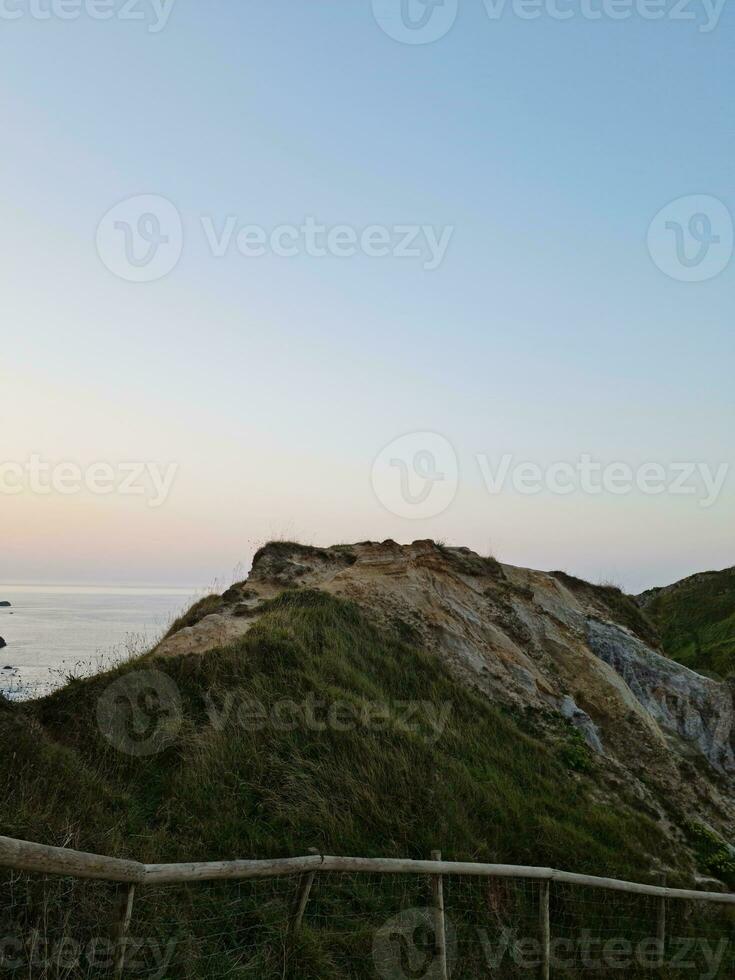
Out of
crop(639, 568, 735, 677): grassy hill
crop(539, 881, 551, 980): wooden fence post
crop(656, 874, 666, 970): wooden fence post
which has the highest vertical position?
crop(639, 568, 735, 677): grassy hill

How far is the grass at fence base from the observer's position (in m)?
6.52

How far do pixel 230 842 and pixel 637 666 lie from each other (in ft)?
45.9

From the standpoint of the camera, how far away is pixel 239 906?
21.4ft

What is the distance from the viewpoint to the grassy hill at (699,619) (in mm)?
32156

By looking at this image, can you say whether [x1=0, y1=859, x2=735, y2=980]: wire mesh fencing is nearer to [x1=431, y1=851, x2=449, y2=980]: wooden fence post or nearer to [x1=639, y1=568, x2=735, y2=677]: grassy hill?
[x1=431, y1=851, x2=449, y2=980]: wooden fence post

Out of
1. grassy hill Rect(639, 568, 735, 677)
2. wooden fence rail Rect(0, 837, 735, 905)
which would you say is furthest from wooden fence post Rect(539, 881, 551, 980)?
grassy hill Rect(639, 568, 735, 677)

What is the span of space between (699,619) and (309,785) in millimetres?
36915

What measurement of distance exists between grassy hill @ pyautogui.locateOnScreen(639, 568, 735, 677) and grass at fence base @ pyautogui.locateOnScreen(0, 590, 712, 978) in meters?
21.2

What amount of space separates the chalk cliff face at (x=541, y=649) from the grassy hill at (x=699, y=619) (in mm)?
11613

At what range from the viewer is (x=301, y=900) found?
5820mm

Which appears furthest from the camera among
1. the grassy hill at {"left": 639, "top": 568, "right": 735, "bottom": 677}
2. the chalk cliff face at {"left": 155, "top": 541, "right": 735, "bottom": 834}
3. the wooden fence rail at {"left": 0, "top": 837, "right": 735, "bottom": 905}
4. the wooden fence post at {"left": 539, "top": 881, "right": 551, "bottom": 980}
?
the grassy hill at {"left": 639, "top": 568, "right": 735, "bottom": 677}

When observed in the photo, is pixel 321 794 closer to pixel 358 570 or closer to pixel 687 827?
pixel 687 827

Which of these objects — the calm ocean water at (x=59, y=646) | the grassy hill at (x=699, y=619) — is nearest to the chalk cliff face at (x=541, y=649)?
the calm ocean water at (x=59, y=646)

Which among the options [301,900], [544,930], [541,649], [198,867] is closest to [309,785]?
[301,900]
